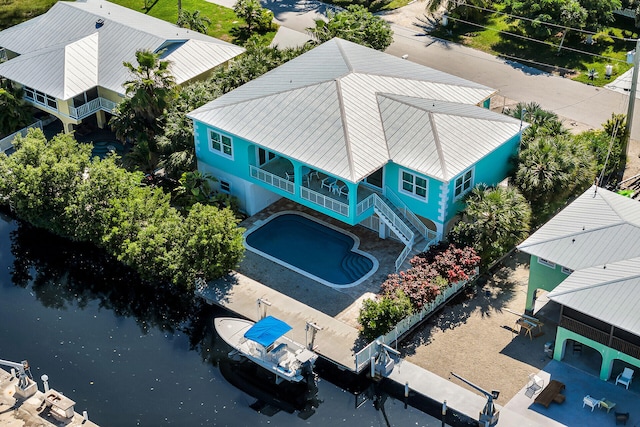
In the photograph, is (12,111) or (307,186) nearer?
(307,186)

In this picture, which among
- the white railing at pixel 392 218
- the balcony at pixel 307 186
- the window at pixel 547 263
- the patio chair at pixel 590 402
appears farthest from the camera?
the balcony at pixel 307 186

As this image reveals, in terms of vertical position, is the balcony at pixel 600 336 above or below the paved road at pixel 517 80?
below

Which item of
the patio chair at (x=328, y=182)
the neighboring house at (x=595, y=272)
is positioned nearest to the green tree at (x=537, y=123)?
the neighboring house at (x=595, y=272)

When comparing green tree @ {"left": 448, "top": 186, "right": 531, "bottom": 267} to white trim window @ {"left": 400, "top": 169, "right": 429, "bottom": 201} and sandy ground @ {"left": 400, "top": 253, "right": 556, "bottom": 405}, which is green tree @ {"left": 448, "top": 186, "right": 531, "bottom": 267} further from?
white trim window @ {"left": 400, "top": 169, "right": 429, "bottom": 201}

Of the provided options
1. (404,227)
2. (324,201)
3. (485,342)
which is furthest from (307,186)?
(485,342)

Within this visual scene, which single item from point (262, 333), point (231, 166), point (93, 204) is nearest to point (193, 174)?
point (231, 166)

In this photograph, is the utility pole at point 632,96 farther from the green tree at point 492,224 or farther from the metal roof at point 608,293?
the metal roof at point 608,293

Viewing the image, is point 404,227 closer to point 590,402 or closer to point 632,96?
point 590,402
